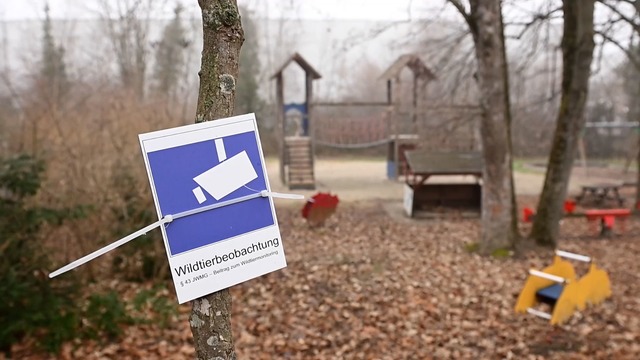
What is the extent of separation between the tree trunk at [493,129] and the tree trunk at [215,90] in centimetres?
619

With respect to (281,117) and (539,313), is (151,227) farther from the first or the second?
(281,117)

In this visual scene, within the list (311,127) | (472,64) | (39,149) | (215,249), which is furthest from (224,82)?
(311,127)

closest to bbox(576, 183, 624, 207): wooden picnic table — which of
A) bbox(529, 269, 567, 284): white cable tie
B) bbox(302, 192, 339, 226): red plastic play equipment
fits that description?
bbox(302, 192, 339, 226): red plastic play equipment

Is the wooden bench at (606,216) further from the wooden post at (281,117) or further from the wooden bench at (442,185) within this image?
the wooden post at (281,117)

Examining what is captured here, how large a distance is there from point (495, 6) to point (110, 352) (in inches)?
233

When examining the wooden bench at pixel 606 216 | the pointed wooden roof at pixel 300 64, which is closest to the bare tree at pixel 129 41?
the pointed wooden roof at pixel 300 64

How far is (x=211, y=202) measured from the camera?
64.6 inches

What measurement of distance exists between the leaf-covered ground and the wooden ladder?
7.07 m

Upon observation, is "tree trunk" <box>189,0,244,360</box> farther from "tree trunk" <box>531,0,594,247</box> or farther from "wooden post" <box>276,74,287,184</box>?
"wooden post" <box>276,74,287,184</box>

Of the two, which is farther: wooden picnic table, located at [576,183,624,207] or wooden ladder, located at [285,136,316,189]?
wooden ladder, located at [285,136,316,189]

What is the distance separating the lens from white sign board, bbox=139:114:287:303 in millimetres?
1599

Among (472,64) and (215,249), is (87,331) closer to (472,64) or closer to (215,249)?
(215,249)

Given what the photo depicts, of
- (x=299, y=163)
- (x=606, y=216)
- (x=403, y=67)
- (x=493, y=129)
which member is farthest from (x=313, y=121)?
(x=493, y=129)

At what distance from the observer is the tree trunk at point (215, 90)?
1.71 metres
